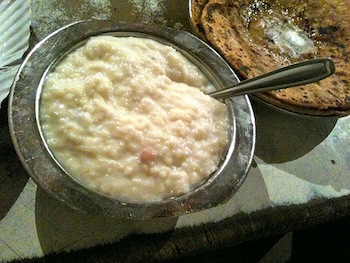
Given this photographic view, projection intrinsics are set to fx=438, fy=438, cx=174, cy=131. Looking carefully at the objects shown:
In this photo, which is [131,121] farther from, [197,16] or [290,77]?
[197,16]

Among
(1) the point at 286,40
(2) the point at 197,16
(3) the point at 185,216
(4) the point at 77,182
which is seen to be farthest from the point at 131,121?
(1) the point at 286,40

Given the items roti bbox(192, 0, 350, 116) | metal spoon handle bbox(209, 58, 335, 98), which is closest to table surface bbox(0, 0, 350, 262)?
roti bbox(192, 0, 350, 116)

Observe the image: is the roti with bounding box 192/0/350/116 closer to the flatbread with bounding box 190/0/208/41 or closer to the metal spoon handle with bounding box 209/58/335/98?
the flatbread with bounding box 190/0/208/41

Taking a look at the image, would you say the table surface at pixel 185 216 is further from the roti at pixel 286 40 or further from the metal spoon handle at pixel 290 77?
the metal spoon handle at pixel 290 77

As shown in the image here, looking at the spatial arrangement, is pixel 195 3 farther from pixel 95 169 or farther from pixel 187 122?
pixel 95 169

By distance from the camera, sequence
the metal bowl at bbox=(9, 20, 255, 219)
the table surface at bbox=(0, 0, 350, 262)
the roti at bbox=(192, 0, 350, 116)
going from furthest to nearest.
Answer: the roti at bbox=(192, 0, 350, 116), the table surface at bbox=(0, 0, 350, 262), the metal bowl at bbox=(9, 20, 255, 219)

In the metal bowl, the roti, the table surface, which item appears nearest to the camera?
the metal bowl
